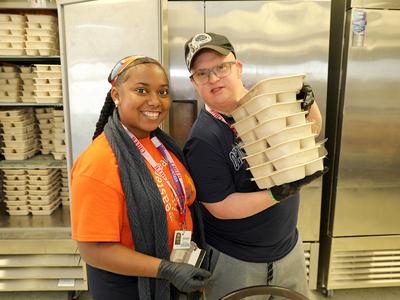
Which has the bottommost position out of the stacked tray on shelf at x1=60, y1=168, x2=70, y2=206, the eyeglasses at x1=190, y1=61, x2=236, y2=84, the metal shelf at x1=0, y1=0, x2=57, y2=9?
the stacked tray on shelf at x1=60, y1=168, x2=70, y2=206

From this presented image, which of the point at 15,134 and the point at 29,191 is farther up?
the point at 15,134

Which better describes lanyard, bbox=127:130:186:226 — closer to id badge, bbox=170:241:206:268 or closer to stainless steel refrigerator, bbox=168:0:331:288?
id badge, bbox=170:241:206:268

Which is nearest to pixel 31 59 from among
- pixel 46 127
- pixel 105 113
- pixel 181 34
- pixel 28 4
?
pixel 28 4

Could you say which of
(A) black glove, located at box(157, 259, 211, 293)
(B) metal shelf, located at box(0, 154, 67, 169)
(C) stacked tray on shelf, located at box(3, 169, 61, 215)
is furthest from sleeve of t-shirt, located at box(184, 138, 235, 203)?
(C) stacked tray on shelf, located at box(3, 169, 61, 215)

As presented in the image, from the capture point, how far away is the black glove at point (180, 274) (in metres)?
1.05

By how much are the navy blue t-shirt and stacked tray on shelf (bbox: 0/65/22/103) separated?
174 cm

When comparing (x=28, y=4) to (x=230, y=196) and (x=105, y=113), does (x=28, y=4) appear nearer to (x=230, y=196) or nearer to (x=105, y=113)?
(x=105, y=113)

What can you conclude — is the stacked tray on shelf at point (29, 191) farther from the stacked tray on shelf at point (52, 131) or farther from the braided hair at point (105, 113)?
the braided hair at point (105, 113)

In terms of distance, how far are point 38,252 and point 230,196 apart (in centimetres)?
183

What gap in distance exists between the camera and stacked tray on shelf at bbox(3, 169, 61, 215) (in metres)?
2.56

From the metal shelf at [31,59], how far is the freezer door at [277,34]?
3.80 feet

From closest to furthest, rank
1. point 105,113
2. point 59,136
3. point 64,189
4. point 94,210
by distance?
point 94,210 < point 105,113 < point 59,136 < point 64,189

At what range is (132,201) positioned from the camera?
41.2 inches

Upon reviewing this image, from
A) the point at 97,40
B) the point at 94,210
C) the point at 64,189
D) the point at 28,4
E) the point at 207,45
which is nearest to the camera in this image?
the point at 94,210
